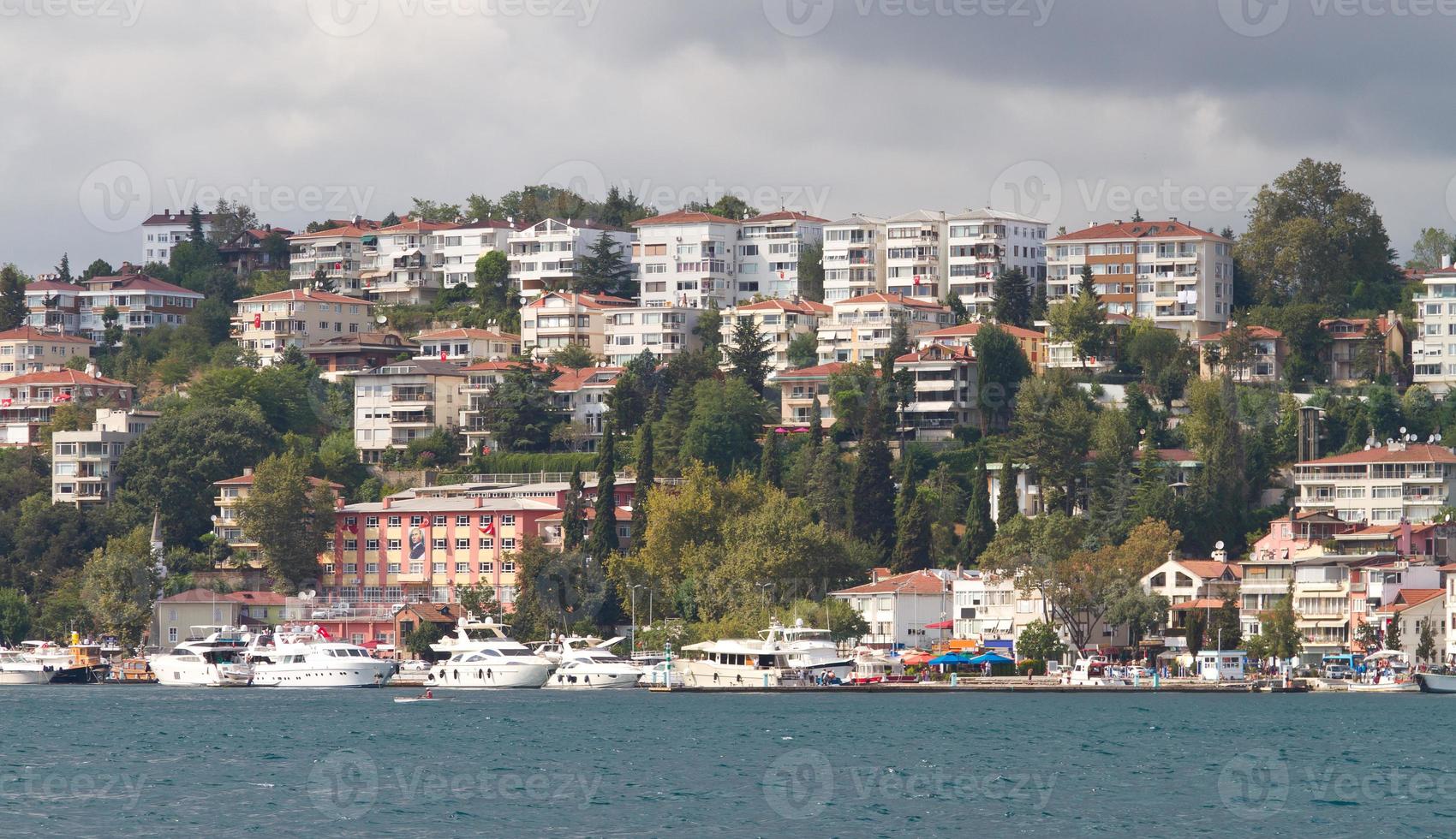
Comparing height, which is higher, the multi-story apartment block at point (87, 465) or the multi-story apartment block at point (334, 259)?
the multi-story apartment block at point (334, 259)

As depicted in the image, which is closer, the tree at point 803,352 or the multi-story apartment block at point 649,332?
the tree at point 803,352

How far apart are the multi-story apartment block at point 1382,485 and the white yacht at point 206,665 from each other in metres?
44.8

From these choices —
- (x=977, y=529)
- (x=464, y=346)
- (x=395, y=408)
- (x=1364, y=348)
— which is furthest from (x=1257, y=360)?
(x=464, y=346)

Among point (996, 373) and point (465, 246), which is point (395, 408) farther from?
point (996, 373)

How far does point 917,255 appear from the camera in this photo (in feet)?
454

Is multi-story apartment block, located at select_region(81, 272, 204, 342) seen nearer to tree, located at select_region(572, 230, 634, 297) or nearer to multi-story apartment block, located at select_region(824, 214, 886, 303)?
tree, located at select_region(572, 230, 634, 297)

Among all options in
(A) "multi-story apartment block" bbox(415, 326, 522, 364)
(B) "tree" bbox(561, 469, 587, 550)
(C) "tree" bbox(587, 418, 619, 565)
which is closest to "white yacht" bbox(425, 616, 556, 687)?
(C) "tree" bbox(587, 418, 619, 565)

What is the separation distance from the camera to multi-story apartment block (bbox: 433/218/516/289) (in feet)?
500

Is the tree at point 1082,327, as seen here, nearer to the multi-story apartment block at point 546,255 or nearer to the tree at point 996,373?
the tree at point 996,373

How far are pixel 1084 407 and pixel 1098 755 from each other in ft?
150

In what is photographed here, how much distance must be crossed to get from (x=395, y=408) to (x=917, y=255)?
31.0 metres

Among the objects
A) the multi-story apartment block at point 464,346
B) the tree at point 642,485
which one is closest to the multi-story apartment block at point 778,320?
the multi-story apartment block at point 464,346

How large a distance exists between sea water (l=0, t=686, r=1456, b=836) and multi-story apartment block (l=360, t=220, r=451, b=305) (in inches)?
2712

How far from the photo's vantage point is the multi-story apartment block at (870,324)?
422 ft
